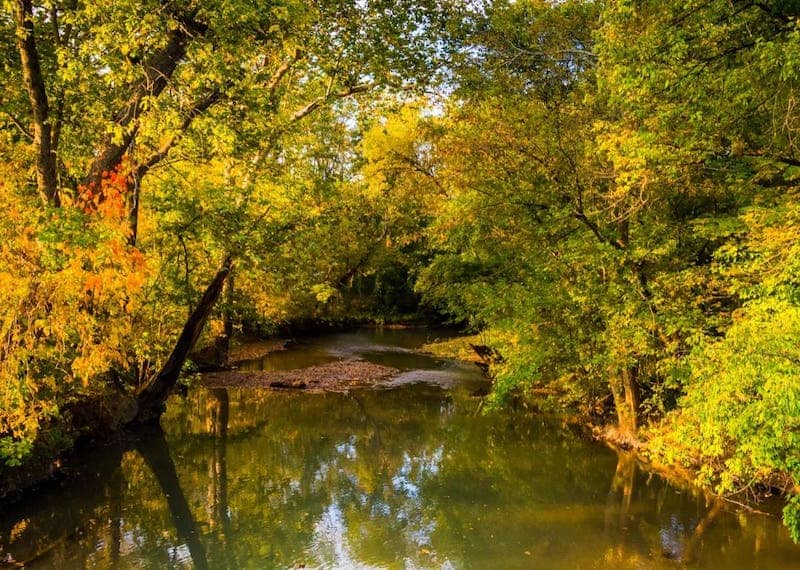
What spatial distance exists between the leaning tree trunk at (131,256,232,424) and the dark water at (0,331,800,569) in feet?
2.45

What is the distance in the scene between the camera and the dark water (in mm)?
8352

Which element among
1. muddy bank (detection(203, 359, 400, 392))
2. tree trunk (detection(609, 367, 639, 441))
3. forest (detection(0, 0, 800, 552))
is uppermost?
forest (detection(0, 0, 800, 552))

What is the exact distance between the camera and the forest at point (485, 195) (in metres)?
7.66

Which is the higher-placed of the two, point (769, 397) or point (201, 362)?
point (769, 397)

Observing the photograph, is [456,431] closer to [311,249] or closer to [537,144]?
[311,249]

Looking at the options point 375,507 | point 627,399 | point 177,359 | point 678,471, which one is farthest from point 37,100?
point 678,471

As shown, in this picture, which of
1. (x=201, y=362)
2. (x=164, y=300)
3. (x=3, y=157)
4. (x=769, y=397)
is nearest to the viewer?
(x=769, y=397)

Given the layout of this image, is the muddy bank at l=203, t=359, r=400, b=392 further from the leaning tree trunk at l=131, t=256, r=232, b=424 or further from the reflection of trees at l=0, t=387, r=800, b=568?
the leaning tree trunk at l=131, t=256, r=232, b=424

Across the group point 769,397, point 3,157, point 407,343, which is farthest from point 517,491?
point 407,343

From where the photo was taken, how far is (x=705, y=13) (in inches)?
297

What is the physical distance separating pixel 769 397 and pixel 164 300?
12.3m

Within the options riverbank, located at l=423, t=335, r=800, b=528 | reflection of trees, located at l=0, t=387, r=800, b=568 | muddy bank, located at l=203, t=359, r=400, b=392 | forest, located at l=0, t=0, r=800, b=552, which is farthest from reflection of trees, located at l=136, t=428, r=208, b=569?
riverbank, located at l=423, t=335, r=800, b=528

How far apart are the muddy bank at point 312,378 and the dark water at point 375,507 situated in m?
4.65

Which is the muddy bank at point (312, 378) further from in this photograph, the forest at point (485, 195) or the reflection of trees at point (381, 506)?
the forest at point (485, 195)
